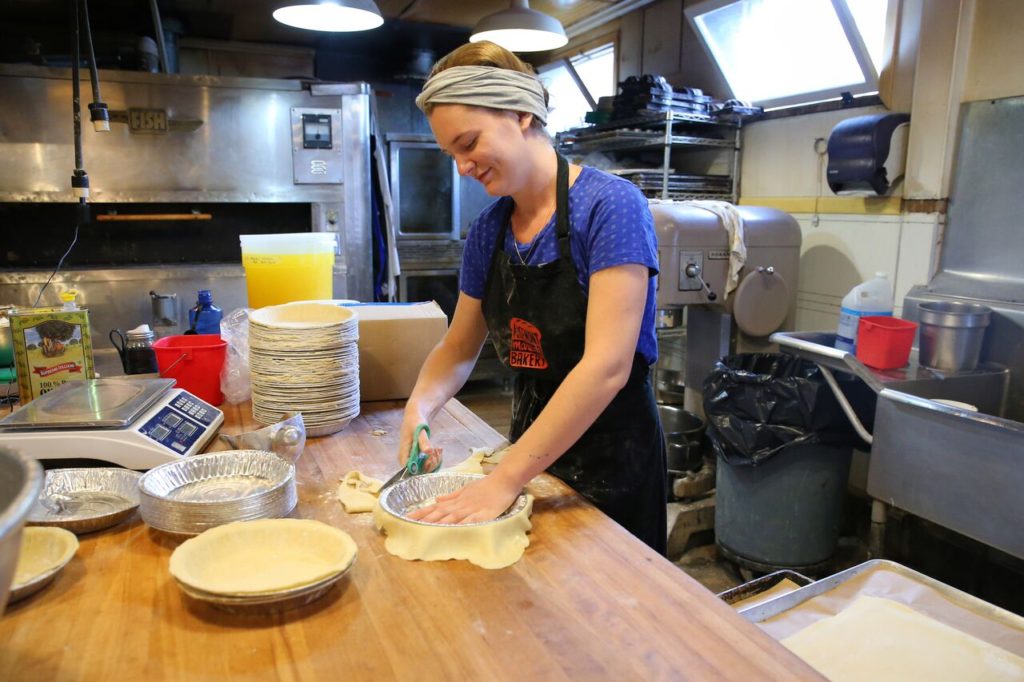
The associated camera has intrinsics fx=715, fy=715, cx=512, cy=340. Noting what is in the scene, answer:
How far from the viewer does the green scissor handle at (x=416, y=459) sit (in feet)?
4.48

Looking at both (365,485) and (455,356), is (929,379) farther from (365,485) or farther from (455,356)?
(365,485)

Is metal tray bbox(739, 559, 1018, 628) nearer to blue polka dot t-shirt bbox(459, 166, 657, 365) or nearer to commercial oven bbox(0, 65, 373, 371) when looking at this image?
blue polka dot t-shirt bbox(459, 166, 657, 365)

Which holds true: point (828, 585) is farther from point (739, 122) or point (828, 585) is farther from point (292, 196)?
point (292, 196)

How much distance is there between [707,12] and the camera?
444cm

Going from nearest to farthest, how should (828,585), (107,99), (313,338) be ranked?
(828,585)
(313,338)
(107,99)

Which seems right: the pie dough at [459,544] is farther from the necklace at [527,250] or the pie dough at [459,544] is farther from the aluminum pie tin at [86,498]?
the necklace at [527,250]

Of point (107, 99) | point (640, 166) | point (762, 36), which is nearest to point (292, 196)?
point (107, 99)

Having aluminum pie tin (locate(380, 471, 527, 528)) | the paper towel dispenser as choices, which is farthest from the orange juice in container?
the paper towel dispenser

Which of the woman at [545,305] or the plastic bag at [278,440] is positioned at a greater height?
the woman at [545,305]

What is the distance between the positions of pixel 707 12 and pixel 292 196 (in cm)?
281

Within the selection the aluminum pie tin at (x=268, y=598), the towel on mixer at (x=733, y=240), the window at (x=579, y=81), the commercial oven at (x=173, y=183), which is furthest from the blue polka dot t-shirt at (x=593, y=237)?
the window at (x=579, y=81)

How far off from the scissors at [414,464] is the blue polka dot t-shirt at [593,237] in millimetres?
403

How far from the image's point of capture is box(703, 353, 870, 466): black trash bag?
8.73 ft

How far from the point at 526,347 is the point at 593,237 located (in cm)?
32
